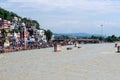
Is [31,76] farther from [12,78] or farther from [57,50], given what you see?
[57,50]

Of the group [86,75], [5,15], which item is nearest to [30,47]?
[5,15]

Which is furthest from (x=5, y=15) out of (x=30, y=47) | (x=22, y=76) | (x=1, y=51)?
(x=22, y=76)

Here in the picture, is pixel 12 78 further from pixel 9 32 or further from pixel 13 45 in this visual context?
pixel 9 32

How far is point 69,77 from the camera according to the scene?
4712 cm

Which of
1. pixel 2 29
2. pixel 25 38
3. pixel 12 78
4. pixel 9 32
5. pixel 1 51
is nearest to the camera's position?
pixel 12 78

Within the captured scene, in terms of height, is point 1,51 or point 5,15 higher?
point 5,15

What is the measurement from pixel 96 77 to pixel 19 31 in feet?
442

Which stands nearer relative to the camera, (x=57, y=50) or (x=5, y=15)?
(x=57, y=50)

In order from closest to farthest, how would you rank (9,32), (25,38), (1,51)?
(1,51), (9,32), (25,38)

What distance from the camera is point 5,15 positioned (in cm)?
18212

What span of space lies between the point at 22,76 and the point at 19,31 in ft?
433

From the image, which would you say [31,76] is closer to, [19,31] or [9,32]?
[9,32]

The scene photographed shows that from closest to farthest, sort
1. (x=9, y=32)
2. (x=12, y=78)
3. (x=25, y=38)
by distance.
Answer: (x=12, y=78) < (x=9, y=32) < (x=25, y=38)

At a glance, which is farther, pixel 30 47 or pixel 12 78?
pixel 30 47
